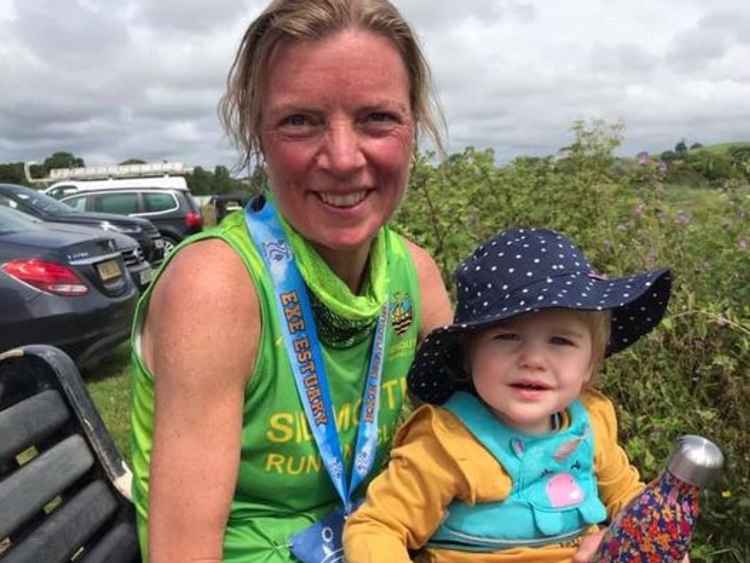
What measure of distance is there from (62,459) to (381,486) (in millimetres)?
723

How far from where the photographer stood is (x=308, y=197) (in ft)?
5.95

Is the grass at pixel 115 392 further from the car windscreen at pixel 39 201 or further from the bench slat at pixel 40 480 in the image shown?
the car windscreen at pixel 39 201

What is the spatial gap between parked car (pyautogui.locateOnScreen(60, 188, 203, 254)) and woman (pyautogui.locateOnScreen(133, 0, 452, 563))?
16221 mm

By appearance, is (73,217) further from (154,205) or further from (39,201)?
(154,205)

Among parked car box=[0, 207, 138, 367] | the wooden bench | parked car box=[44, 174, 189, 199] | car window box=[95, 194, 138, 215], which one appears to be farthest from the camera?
parked car box=[44, 174, 189, 199]

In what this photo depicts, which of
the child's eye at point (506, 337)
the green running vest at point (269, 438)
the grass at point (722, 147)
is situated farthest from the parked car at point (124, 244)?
the child's eye at point (506, 337)

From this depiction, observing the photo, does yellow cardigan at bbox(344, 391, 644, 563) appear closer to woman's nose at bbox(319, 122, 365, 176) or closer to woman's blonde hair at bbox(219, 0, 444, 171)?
woman's nose at bbox(319, 122, 365, 176)

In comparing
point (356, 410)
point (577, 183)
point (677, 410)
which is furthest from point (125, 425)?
point (356, 410)

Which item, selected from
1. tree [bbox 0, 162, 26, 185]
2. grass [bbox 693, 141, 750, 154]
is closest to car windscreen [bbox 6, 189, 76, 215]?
grass [bbox 693, 141, 750, 154]

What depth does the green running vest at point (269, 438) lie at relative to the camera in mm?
1739

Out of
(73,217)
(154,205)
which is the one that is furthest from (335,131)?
(154,205)

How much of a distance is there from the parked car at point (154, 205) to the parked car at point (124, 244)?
805 centimetres

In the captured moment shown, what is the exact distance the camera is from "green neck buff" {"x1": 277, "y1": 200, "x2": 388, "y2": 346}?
5.87 feet

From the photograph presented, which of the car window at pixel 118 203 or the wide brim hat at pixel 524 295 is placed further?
the car window at pixel 118 203
